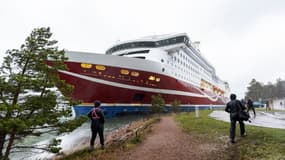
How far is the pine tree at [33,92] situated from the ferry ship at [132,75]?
9.83 meters

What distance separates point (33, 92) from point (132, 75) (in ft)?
52.1

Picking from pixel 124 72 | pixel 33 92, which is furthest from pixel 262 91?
pixel 33 92

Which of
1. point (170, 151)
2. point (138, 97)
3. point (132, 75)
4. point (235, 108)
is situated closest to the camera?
point (170, 151)

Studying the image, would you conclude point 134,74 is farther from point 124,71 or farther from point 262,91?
point 262,91

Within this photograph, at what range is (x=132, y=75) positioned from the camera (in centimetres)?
2297

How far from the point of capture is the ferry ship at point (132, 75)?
20938 millimetres

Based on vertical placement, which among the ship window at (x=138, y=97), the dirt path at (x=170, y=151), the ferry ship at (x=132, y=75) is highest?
the ferry ship at (x=132, y=75)

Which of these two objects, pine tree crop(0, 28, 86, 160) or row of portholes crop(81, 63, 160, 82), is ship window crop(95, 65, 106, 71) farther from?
pine tree crop(0, 28, 86, 160)

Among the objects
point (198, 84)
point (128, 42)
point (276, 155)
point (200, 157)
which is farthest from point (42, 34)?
point (198, 84)

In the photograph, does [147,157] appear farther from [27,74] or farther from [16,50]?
[16,50]

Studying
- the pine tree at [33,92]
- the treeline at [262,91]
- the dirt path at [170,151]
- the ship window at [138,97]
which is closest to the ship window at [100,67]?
the ship window at [138,97]

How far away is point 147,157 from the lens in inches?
243

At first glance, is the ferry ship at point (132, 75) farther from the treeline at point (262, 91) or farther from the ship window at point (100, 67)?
the treeline at point (262, 91)

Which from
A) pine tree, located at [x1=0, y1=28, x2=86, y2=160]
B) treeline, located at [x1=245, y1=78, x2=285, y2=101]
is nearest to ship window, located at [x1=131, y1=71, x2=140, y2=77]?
pine tree, located at [x1=0, y1=28, x2=86, y2=160]
